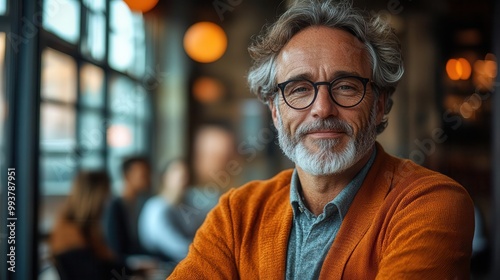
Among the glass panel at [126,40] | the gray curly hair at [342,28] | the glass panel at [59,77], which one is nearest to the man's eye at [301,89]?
the gray curly hair at [342,28]

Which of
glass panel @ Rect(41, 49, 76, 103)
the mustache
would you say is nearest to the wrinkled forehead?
the mustache

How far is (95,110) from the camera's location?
11.0 ft

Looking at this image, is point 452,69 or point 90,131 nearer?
point 90,131

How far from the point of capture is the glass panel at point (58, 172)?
270 cm

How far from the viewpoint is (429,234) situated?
1221 millimetres

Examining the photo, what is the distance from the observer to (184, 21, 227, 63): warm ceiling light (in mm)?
3811

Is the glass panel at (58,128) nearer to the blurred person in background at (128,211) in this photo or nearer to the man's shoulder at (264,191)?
the blurred person in background at (128,211)

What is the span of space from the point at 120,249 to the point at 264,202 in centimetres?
210

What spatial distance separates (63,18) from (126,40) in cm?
88

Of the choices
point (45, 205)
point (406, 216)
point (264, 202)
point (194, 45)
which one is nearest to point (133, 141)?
point (194, 45)

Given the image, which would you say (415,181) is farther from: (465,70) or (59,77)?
(59,77)

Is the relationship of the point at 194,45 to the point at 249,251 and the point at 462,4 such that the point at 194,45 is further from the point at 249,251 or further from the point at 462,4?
the point at 249,251

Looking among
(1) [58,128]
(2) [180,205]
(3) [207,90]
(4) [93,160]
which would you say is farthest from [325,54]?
(3) [207,90]

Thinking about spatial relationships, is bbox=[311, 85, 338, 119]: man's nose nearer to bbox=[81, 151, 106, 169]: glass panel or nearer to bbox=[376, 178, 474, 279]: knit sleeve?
bbox=[376, 178, 474, 279]: knit sleeve
